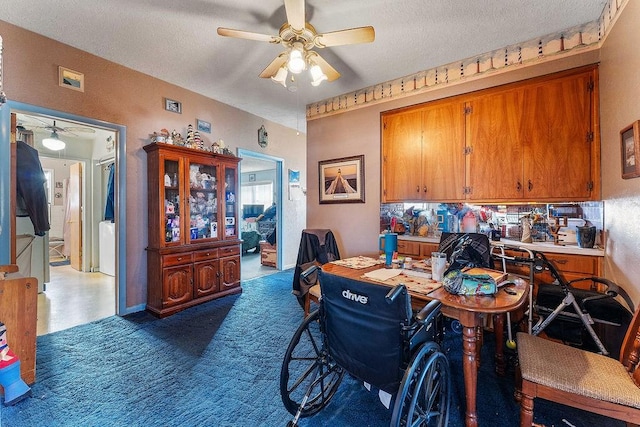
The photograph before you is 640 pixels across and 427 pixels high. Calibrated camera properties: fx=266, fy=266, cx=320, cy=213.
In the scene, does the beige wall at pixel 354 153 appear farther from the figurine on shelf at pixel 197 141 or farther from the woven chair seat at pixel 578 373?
the woven chair seat at pixel 578 373

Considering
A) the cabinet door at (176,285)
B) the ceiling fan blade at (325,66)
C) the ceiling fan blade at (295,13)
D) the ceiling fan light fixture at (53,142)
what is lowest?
the cabinet door at (176,285)

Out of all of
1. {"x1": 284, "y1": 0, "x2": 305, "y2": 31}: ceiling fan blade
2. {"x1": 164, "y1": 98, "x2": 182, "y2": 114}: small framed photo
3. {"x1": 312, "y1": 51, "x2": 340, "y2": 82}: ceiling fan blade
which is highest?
{"x1": 164, "y1": 98, "x2": 182, "y2": 114}: small framed photo

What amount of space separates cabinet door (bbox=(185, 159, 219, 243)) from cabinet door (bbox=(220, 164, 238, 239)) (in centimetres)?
14

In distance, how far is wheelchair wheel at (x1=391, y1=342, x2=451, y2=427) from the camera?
106cm

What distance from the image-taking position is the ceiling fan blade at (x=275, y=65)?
2.22 meters

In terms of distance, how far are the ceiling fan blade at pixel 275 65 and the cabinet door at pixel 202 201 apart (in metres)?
1.54

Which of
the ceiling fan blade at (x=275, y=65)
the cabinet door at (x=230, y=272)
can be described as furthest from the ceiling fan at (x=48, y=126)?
the ceiling fan blade at (x=275, y=65)

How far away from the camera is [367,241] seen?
3.73 m

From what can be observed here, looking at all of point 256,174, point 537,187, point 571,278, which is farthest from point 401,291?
point 256,174

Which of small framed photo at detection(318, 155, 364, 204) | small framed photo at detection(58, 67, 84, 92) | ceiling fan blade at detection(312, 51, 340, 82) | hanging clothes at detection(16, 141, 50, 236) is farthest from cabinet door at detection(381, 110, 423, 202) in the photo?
hanging clothes at detection(16, 141, 50, 236)

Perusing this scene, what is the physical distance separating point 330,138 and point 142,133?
247 centimetres

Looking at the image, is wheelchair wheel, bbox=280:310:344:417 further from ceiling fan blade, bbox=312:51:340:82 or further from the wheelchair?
ceiling fan blade, bbox=312:51:340:82

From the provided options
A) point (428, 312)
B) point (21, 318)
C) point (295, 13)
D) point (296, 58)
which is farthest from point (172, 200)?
point (428, 312)

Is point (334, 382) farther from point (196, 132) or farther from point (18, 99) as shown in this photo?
point (18, 99)
